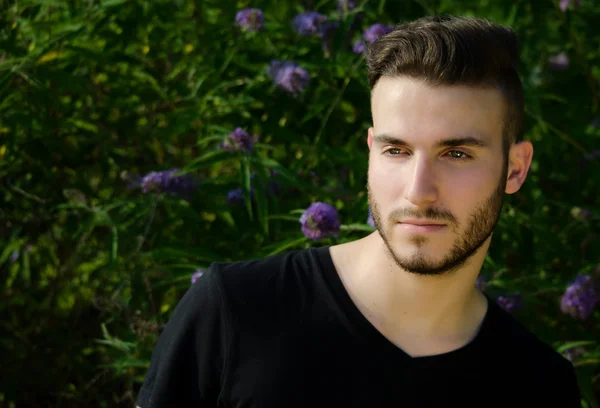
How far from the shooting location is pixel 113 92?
9.21ft

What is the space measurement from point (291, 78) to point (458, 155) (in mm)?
926

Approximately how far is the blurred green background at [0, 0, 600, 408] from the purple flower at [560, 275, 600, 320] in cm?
3

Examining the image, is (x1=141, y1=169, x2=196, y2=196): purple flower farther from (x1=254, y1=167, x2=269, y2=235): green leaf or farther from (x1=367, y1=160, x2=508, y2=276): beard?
(x1=367, y1=160, x2=508, y2=276): beard

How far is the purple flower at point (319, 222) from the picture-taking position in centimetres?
209

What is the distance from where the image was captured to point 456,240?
5.29 feet

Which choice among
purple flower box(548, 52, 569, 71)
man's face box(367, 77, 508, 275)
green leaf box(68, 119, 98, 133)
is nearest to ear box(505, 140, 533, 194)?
man's face box(367, 77, 508, 275)

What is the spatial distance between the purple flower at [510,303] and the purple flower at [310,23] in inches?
34.8

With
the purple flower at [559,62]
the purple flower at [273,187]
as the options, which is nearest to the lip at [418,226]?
the purple flower at [273,187]

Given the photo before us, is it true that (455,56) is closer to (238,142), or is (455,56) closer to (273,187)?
(238,142)

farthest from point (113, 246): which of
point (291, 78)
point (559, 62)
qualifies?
point (559, 62)

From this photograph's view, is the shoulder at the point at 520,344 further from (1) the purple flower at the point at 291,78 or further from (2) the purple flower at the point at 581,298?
(1) the purple flower at the point at 291,78

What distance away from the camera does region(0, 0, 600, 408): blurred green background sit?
238cm

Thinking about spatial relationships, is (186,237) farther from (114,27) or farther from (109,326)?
(114,27)

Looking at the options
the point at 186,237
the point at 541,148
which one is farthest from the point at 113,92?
the point at 541,148
